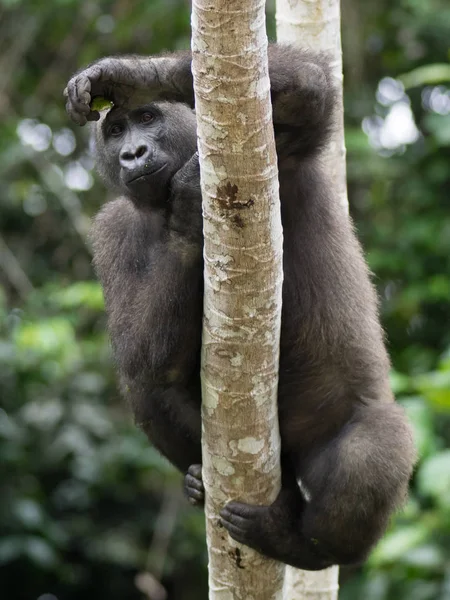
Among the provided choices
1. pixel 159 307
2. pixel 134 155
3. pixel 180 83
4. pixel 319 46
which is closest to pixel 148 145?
pixel 134 155

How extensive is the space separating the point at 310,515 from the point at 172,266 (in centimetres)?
137

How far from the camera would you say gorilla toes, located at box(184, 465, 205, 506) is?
493 centimetres

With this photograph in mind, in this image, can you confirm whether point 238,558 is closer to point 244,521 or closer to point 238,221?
point 244,521

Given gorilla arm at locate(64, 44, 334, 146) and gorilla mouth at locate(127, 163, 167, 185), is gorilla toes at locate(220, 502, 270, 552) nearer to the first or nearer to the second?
gorilla mouth at locate(127, 163, 167, 185)

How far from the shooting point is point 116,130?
4.59m

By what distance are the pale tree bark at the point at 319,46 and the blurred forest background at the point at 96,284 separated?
102 inches

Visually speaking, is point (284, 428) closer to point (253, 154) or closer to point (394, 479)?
point (394, 479)

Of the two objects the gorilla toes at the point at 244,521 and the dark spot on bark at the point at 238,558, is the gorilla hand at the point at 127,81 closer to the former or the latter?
the gorilla toes at the point at 244,521

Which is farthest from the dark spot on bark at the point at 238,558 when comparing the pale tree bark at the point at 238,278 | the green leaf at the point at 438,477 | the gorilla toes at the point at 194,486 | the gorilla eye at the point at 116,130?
the gorilla eye at the point at 116,130

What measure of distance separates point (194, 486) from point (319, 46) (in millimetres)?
2407

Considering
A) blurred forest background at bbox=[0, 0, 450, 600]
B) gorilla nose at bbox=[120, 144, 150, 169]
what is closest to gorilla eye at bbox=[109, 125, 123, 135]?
gorilla nose at bbox=[120, 144, 150, 169]

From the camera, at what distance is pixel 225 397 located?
3982 millimetres

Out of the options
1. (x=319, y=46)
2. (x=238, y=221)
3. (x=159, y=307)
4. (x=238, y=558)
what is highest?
(x=319, y=46)

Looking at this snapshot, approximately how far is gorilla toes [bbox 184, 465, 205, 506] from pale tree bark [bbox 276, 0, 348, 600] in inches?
25.5
